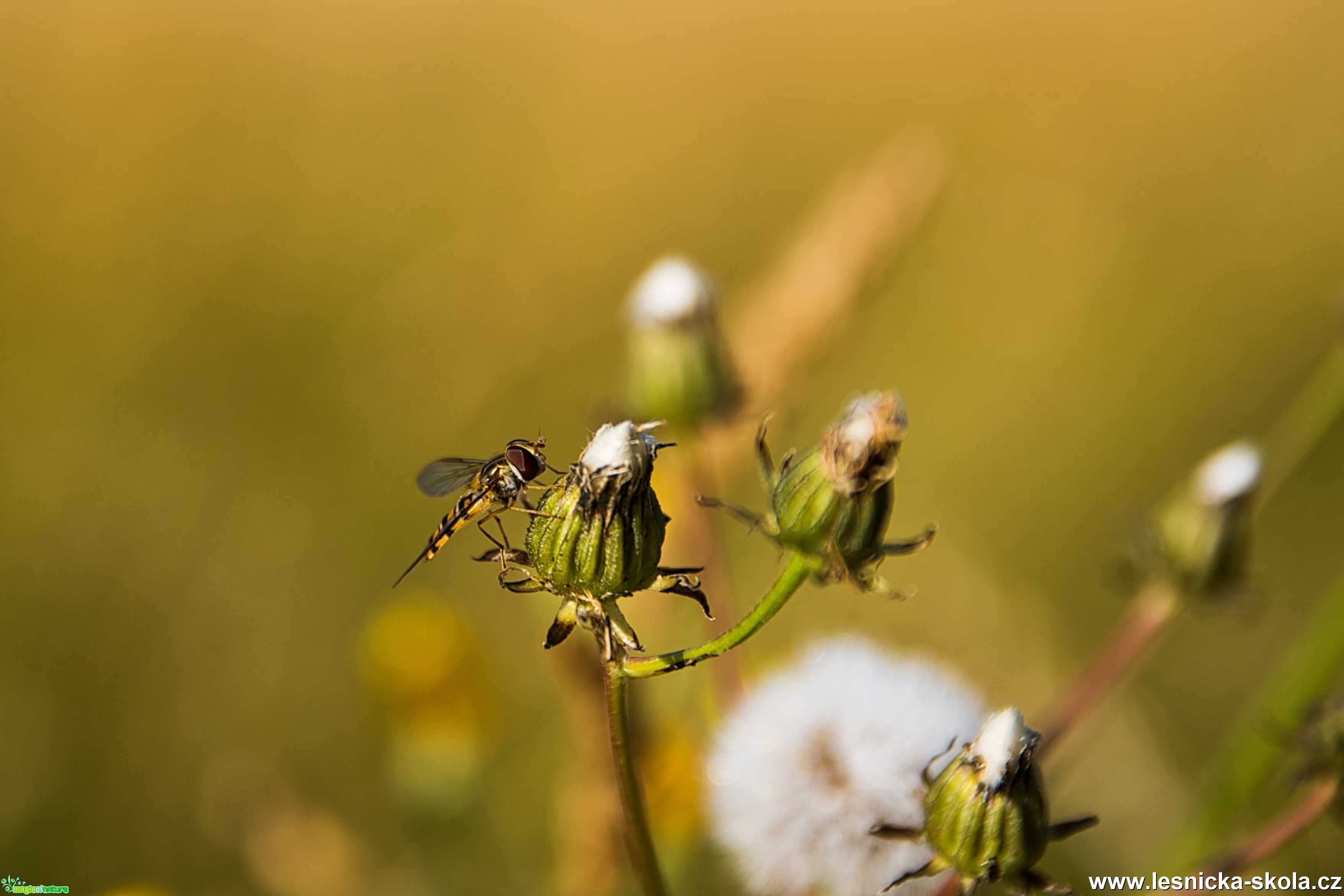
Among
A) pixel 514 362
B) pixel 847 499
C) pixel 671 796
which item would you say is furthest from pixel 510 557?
pixel 514 362

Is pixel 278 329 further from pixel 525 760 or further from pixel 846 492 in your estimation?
pixel 846 492

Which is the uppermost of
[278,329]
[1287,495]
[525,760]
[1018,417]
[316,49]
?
[316,49]

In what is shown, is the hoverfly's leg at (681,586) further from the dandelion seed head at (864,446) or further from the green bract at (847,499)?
the dandelion seed head at (864,446)

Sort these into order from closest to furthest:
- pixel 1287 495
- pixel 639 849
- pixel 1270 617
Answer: pixel 639 849 → pixel 1270 617 → pixel 1287 495

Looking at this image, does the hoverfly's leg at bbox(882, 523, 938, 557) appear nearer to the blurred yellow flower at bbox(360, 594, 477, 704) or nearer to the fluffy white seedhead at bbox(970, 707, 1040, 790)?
the fluffy white seedhead at bbox(970, 707, 1040, 790)

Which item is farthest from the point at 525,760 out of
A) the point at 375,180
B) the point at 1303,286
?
the point at 1303,286

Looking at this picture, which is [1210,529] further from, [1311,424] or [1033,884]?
[1033,884]

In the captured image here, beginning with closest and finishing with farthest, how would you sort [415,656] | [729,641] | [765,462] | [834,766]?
[729,641], [765,462], [834,766], [415,656]
